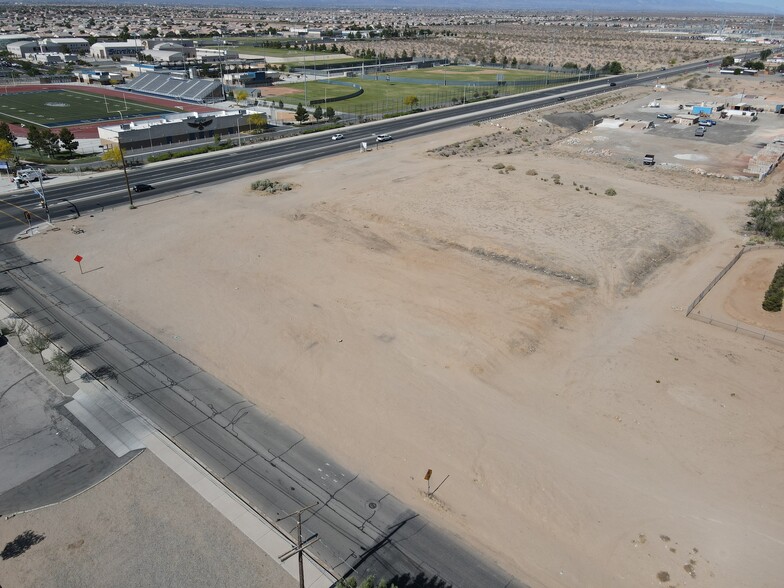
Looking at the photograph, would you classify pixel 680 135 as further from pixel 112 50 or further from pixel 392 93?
pixel 112 50

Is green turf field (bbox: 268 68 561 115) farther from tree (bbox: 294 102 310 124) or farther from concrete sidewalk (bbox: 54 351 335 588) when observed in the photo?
concrete sidewalk (bbox: 54 351 335 588)

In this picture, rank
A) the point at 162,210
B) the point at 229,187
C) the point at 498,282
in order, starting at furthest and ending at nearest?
the point at 229,187 < the point at 162,210 < the point at 498,282

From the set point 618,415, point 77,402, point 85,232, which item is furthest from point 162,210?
point 618,415

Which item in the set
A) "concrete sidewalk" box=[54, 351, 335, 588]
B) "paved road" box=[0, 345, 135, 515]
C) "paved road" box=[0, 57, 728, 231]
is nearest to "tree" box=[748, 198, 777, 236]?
"paved road" box=[0, 57, 728, 231]

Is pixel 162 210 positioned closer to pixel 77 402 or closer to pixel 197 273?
pixel 197 273

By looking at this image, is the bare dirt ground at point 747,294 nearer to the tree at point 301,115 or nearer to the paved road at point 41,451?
the paved road at point 41,451

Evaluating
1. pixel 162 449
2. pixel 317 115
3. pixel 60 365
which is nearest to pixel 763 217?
pixel 162 449
